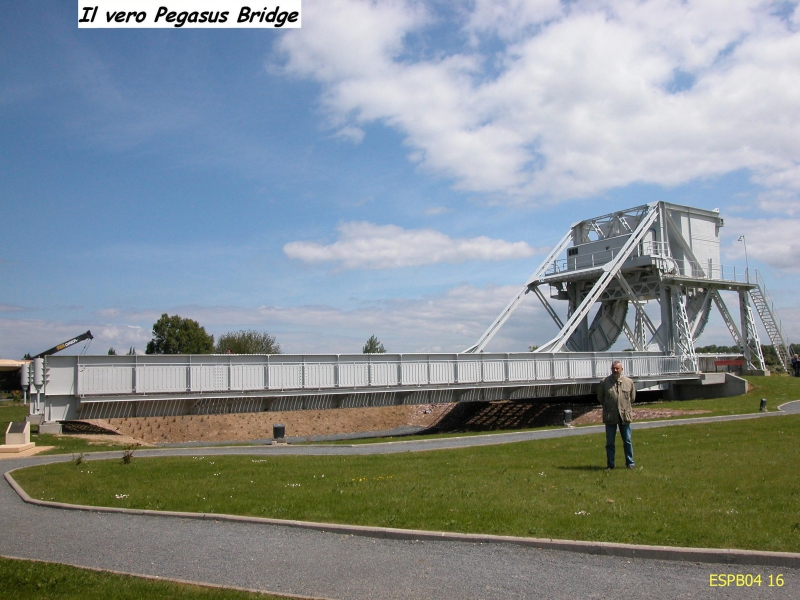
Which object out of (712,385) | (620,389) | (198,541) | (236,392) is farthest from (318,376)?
(712,385)

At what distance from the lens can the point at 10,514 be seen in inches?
384

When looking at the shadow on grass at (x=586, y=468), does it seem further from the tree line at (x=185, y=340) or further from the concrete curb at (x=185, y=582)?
the tree line at (x=185, y=340)

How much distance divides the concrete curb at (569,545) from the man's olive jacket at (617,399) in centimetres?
544

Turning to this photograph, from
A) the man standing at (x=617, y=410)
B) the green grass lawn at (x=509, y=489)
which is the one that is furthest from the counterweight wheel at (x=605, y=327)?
the man standing at (x=617, y=410)

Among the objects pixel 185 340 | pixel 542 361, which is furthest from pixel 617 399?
pixel 185 340

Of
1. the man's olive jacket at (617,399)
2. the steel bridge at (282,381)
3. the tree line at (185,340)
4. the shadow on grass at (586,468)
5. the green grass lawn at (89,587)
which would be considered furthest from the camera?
the tree line at (185,340)

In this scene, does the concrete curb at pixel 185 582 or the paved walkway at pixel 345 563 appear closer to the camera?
the concrete curb at pixel 185 582

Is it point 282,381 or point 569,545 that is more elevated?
point 282,381

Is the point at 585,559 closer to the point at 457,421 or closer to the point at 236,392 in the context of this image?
the point at 236,392

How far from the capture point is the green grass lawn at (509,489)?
25.6 feet

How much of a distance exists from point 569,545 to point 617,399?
5664mm

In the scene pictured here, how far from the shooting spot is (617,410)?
1220 centimetres

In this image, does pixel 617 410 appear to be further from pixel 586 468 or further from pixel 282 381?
pixel 282 381

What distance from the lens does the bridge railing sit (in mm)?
22375
